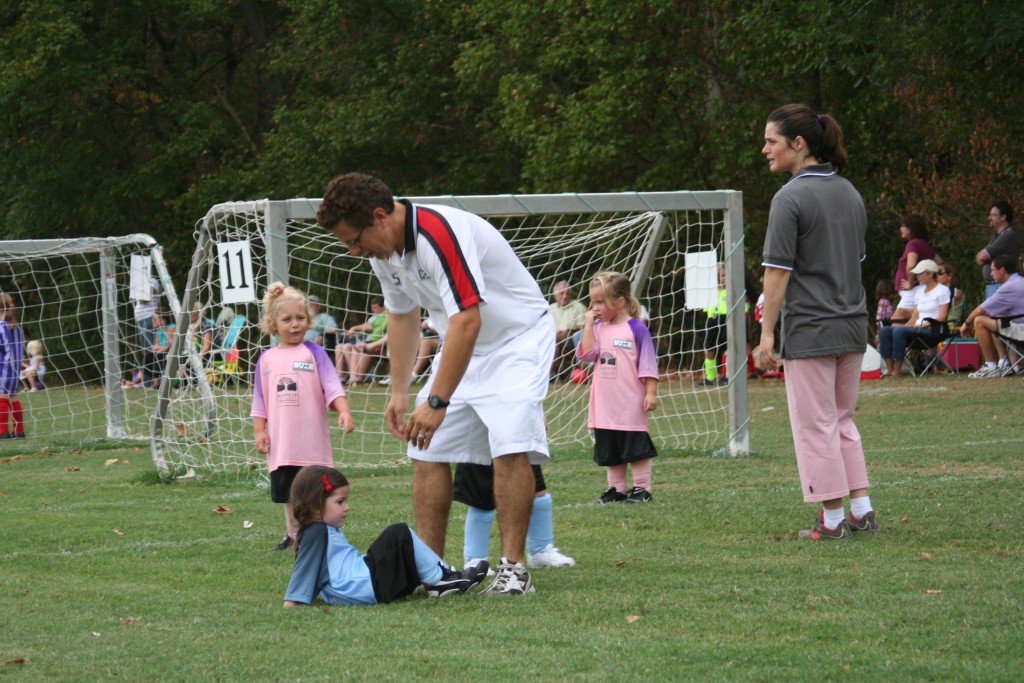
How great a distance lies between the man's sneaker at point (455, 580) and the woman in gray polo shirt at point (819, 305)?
1713mm

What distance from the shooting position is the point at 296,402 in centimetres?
721

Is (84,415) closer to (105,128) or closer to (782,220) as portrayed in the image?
(782,220)

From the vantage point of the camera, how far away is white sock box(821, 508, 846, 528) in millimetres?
6617

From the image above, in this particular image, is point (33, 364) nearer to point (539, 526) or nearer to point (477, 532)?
point (539, 526)

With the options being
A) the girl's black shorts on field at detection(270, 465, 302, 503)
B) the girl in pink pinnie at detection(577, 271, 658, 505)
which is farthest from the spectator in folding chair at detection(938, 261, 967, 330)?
the girl's black shorts on field at detection(270, 465, 302, 503)

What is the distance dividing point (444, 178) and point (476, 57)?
510 centimetres

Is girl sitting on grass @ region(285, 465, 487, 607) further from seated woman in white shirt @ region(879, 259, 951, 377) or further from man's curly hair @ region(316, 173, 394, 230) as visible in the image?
seated woman in white shirt @ region(879, 259, 951, 377)

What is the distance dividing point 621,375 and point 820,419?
90.1 inches

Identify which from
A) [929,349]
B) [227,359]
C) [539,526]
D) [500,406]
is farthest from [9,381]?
[929,349]

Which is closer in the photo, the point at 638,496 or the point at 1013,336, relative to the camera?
the point at 638,496

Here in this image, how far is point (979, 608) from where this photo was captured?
489cm

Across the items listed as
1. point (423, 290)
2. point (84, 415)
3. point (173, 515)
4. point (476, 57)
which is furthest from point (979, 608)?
point (476, 57)

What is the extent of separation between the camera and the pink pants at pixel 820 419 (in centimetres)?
655

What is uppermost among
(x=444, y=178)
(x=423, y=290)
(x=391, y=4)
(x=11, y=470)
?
(x=391, y=4)
